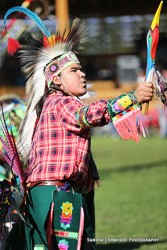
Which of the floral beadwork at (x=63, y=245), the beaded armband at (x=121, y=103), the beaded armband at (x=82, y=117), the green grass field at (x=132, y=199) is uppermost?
the beaded armband at (x=121, y=103)

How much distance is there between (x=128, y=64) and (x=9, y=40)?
845 inches

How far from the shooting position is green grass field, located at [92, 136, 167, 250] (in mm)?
5926

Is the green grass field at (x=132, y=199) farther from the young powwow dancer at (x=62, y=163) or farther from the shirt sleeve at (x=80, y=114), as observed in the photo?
the shirt sleeve at (x=80, y=114)

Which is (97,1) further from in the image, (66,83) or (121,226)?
(66,83)

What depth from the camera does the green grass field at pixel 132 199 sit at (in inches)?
233

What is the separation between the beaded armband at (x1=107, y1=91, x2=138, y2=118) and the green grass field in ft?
2.85

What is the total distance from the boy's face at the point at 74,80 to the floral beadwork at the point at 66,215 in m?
0.62

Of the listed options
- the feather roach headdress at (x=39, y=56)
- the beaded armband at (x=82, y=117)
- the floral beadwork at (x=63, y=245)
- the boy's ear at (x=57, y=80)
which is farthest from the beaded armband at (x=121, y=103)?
the floral beadwork at (x=63, y=245)

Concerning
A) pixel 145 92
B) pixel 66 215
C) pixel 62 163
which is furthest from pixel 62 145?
pixel 145 92

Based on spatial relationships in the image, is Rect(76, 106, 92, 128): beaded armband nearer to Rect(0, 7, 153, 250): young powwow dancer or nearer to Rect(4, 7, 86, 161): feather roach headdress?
Rect(0, 7, 153, 250): young powwow dancer

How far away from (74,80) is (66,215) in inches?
29.1

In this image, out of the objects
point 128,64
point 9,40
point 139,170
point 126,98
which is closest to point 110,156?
point 139,170

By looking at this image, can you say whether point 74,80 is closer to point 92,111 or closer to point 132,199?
point 92,111

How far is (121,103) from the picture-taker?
356 cm
